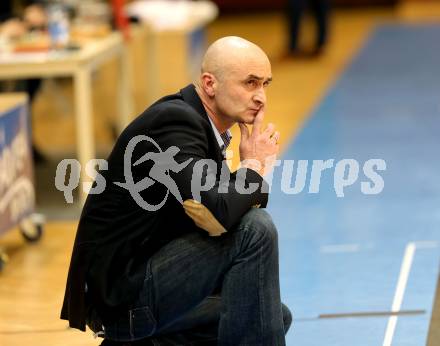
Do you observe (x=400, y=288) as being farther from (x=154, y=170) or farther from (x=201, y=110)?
(x=154, y=170)

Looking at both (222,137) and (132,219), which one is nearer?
(132,219)

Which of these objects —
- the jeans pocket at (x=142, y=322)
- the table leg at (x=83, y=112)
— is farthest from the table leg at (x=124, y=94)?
the jeans pocket at (x=142, y=322)

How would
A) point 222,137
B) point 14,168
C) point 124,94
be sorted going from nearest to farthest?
1. point 222,137
2. point 14,168
3. point 124,94

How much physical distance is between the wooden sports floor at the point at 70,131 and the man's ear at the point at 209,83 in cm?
128

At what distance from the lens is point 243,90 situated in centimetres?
333

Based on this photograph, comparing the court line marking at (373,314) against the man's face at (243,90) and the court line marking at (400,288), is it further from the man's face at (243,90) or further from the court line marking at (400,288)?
the man's face at (243,90)

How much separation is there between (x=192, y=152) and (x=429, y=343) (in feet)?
4.43

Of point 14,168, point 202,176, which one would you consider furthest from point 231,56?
point 14,168

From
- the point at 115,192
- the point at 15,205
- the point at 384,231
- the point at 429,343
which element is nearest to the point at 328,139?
the point at 384,231

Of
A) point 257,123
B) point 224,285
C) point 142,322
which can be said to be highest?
point 257,123

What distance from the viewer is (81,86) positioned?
6.08 m

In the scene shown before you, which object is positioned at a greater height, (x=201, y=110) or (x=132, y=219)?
(x=201, y=110)

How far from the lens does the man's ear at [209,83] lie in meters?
3.36

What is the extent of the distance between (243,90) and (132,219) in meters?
0.55
